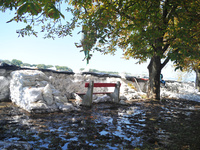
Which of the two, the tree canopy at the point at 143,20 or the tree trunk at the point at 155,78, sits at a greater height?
the tree canopy at the point at 143,20

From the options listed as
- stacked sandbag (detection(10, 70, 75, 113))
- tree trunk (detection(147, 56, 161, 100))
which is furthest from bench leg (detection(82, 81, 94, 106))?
tree trunk (detection(147, 56, 161, 100))

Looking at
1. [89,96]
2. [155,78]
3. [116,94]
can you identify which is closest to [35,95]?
[89,96]

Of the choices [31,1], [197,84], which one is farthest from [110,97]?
[197,84]

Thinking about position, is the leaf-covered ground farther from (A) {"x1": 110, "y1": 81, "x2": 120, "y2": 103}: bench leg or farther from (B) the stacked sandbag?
(A) {"x1": 110, "y1": 81, "x2": 120, "y2": 103}: bench leg

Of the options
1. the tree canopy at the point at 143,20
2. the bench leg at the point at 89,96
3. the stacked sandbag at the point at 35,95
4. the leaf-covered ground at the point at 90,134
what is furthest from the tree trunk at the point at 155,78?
the stacked sandbag at the point at 35,95

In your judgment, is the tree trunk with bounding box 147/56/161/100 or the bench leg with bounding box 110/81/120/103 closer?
the bench leg with bounding box 110/81/120/103

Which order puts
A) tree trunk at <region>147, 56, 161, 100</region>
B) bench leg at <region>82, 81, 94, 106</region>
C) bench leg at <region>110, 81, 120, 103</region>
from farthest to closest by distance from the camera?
tree trunk at <region>147, 56, 161, 100</region>
bench leg at <region>110, 81, 120, 103</region>
bench leg at <region>82, 81, 94, 106</region>

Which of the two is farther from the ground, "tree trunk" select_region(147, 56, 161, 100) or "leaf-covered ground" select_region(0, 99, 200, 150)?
"tree trunk" select_region(147, 56, 161, 100)

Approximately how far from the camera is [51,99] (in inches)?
244

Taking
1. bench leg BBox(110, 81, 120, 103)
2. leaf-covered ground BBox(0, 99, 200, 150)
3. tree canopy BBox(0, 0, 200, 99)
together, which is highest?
tree canopy BBox(0, 0, 200, 99)

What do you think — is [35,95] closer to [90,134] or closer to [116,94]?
[90,134]

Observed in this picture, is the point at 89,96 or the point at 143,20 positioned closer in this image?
the point at 143,20

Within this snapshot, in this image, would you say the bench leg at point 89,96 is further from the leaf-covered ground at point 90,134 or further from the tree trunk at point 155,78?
the tree trunk at point 155,78

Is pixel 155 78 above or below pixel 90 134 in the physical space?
above
